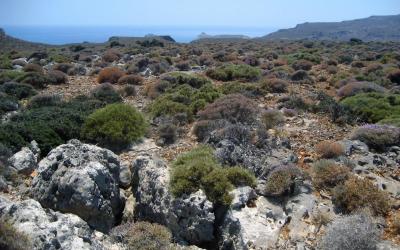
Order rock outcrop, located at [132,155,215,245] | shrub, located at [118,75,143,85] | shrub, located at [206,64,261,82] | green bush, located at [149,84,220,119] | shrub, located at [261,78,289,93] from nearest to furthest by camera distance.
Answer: rock outcrop, located at [132,155,215,245] → green bush, located at [149,84,220,119] → shrub, located at [261,78,289,93] → shrub, located at [118,75,143,85] → shrub, located at [206,64,261,82]

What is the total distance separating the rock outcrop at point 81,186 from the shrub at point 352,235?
4047mm

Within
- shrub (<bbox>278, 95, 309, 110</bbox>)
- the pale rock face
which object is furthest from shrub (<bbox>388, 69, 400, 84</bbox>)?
the pale rock face

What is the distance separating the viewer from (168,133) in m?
12.5

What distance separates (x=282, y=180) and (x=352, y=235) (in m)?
2.22

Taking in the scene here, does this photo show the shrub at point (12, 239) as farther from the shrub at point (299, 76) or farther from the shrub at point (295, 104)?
the shrub at point (299, 76)

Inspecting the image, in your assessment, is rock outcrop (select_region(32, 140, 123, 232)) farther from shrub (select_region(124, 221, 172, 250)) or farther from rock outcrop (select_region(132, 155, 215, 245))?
shrub (select_region(124, 221, 172, 250))

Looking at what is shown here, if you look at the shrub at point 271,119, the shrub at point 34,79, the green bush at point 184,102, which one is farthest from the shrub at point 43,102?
the shrub at point 271,119

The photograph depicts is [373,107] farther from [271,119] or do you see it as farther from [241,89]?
[241,89]

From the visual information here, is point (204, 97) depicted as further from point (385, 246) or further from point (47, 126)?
point (385, 246)

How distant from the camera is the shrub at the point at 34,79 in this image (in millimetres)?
20484

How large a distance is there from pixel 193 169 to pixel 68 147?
2.84m

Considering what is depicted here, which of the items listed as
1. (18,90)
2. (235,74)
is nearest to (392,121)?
(235,74)

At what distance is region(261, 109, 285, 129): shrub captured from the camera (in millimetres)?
13530

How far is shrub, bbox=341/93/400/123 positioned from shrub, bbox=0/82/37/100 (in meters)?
13.3
